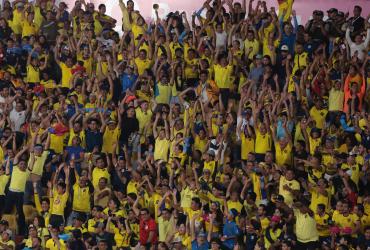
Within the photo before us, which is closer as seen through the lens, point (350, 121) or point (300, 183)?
point (300, 183)

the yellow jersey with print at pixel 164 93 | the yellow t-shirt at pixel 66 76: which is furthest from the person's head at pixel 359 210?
the yellow t-shirt at pixel 66 76

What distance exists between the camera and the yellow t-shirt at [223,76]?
81.2 feet

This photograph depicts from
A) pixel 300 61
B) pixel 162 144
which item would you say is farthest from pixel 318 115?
pixel 162 144

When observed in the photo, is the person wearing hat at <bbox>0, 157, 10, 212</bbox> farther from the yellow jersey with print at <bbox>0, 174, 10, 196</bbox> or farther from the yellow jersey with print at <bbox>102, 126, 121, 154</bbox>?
the yellow jersey with print at <bbox>102, 126, 121, 154</bbox>

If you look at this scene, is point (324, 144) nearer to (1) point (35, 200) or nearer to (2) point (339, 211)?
(2) point (339, 211)

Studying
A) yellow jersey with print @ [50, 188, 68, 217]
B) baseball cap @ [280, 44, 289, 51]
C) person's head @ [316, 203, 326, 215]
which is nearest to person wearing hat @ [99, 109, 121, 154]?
yellow jersey with print @ [50, 188, 68, 217]

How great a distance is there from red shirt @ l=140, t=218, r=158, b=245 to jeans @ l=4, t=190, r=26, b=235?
2.44 metres

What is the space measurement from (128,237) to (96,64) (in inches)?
234

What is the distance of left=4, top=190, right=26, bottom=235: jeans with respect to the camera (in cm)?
2273

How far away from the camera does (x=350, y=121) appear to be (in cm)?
2331

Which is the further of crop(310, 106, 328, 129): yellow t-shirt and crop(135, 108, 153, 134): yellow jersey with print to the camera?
crop(135, 108, 153, 134): yellow jersey with print

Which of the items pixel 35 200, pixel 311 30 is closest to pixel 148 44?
pixel 311 30

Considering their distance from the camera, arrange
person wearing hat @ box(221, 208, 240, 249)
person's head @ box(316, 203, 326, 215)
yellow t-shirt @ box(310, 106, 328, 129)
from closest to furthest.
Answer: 1. person wearing hat @ box(221, 208, 240, 249)
2. person's head @ box(316, 203, 326, 215)
3. yellow t-shirt @ box(310, 106, 328, 129)

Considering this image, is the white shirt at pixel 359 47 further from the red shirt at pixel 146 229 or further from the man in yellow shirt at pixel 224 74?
the red shirt at pixel 146 229
